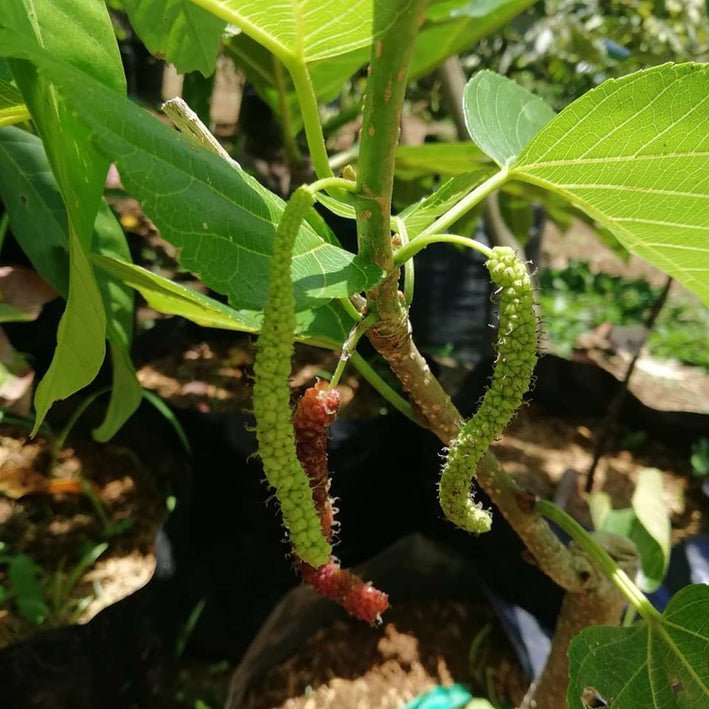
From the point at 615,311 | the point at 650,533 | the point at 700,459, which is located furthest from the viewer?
the point at 615,311

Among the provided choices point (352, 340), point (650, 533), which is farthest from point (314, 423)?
point (650, 533)

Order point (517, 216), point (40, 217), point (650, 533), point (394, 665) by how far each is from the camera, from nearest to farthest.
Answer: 1. point (40, 217)
2. point (650, 533)
3. point (394, 665)
4. point (517, 216)

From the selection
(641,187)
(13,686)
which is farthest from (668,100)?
(13,686)

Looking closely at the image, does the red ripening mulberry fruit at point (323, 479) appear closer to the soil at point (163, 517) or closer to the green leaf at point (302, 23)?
the green leaf at point (302, 23)

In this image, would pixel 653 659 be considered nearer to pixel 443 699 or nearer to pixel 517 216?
pixel 443 699

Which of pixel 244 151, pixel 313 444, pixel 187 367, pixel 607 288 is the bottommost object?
pixel 607 288

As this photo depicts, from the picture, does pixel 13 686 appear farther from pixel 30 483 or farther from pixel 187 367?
pixel 187 367
